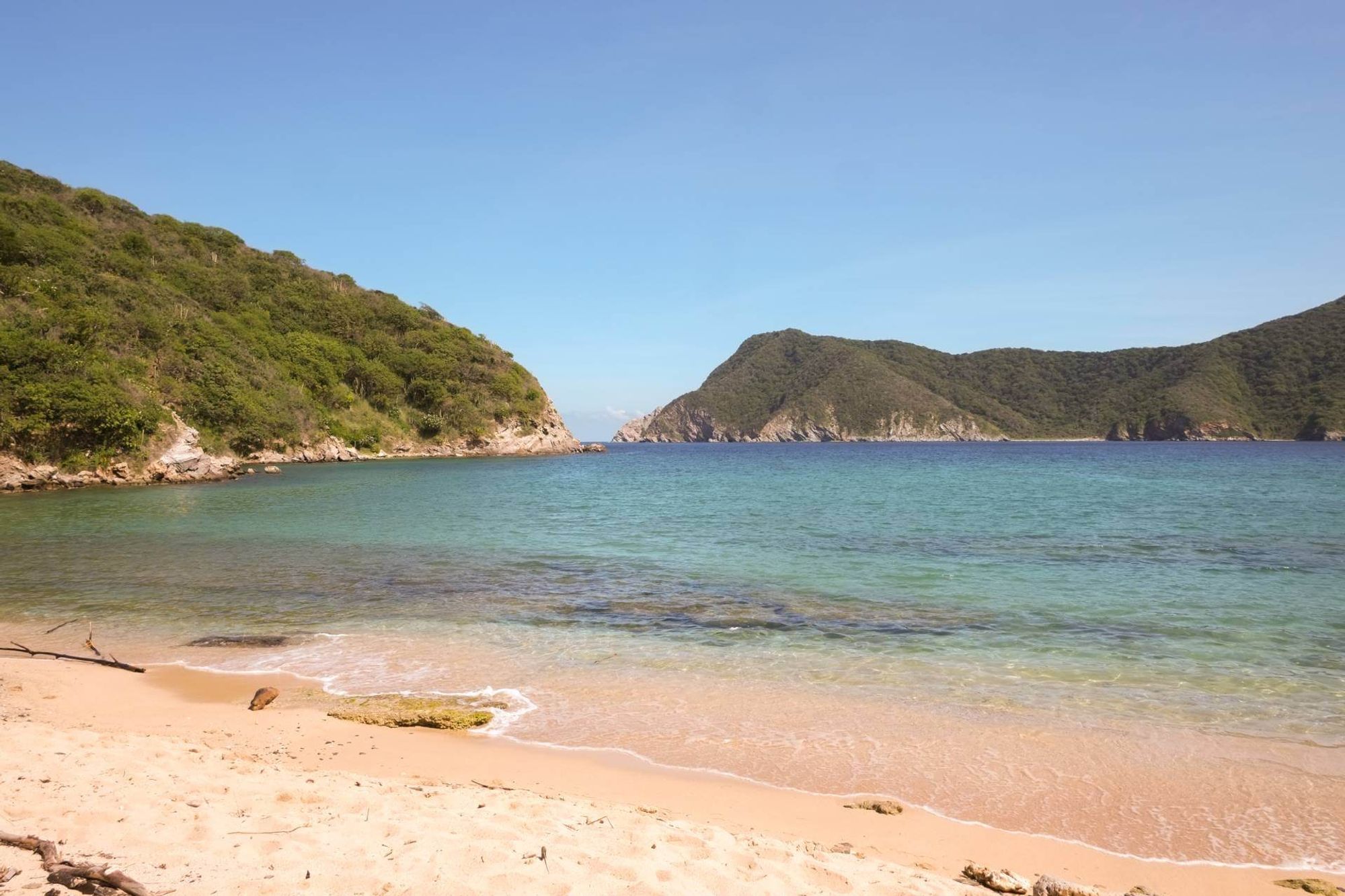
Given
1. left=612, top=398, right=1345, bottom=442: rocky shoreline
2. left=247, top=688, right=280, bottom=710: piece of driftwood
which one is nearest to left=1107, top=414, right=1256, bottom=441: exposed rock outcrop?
left=612, top=398, right=1345, bottom=442: rocky shoreline

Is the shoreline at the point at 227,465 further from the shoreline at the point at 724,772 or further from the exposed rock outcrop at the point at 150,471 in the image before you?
the shoreline at the point at 724,772

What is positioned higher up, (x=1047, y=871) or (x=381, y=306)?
(x=381, y=306)

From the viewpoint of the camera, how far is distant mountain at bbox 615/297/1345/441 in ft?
423

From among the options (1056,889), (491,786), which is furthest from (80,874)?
(1056,889)

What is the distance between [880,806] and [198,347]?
6620cm

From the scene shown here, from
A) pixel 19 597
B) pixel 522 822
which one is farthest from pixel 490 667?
pixel 19 597

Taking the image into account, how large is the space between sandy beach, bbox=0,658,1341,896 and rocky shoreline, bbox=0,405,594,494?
3785 cm

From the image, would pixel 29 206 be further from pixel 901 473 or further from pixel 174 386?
pixel 901 473

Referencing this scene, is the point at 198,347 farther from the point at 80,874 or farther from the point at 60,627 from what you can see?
the point at 80,874

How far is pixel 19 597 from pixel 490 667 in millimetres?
10129

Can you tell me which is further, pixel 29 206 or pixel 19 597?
pixel 29 206

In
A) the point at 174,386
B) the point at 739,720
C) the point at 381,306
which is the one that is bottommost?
the point at 739,720

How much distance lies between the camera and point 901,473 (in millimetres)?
54188

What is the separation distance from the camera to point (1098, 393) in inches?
6526
